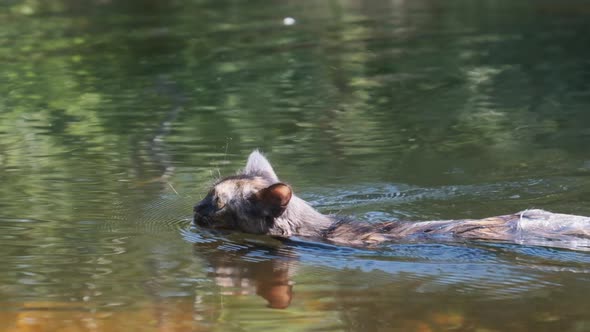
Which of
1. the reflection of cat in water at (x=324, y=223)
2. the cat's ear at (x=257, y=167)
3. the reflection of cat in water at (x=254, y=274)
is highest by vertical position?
the cat's ear at (x=257, y=167)

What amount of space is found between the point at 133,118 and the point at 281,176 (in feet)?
12.8

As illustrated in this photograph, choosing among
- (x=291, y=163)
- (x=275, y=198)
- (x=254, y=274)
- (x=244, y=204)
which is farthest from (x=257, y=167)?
(x=291, y=163)

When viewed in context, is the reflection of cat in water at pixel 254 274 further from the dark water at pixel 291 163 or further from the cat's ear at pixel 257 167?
the cat's ear at pixel 257 167

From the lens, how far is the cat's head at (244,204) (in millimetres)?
8531

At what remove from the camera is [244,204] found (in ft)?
28.2

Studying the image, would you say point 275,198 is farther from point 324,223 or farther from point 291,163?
point 291,163

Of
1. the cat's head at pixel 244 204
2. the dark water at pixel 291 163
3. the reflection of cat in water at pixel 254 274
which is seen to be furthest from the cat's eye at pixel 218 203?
the reflection of cat in water at pixel 254 274

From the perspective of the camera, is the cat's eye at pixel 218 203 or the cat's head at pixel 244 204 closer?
the cat's head at pixel 244 204

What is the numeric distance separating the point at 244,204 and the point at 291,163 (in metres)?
2.80

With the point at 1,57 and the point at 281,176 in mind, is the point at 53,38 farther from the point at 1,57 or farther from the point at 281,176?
the point at 281,176

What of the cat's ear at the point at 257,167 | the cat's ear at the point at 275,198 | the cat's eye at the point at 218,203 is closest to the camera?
the cat's ear at the point at 275,198

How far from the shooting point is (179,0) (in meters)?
29.5

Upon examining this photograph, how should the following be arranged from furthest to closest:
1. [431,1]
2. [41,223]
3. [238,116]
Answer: [431,1]
[238,116]
[41,223]

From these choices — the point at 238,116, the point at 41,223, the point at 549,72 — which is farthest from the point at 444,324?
the point at 549,72
